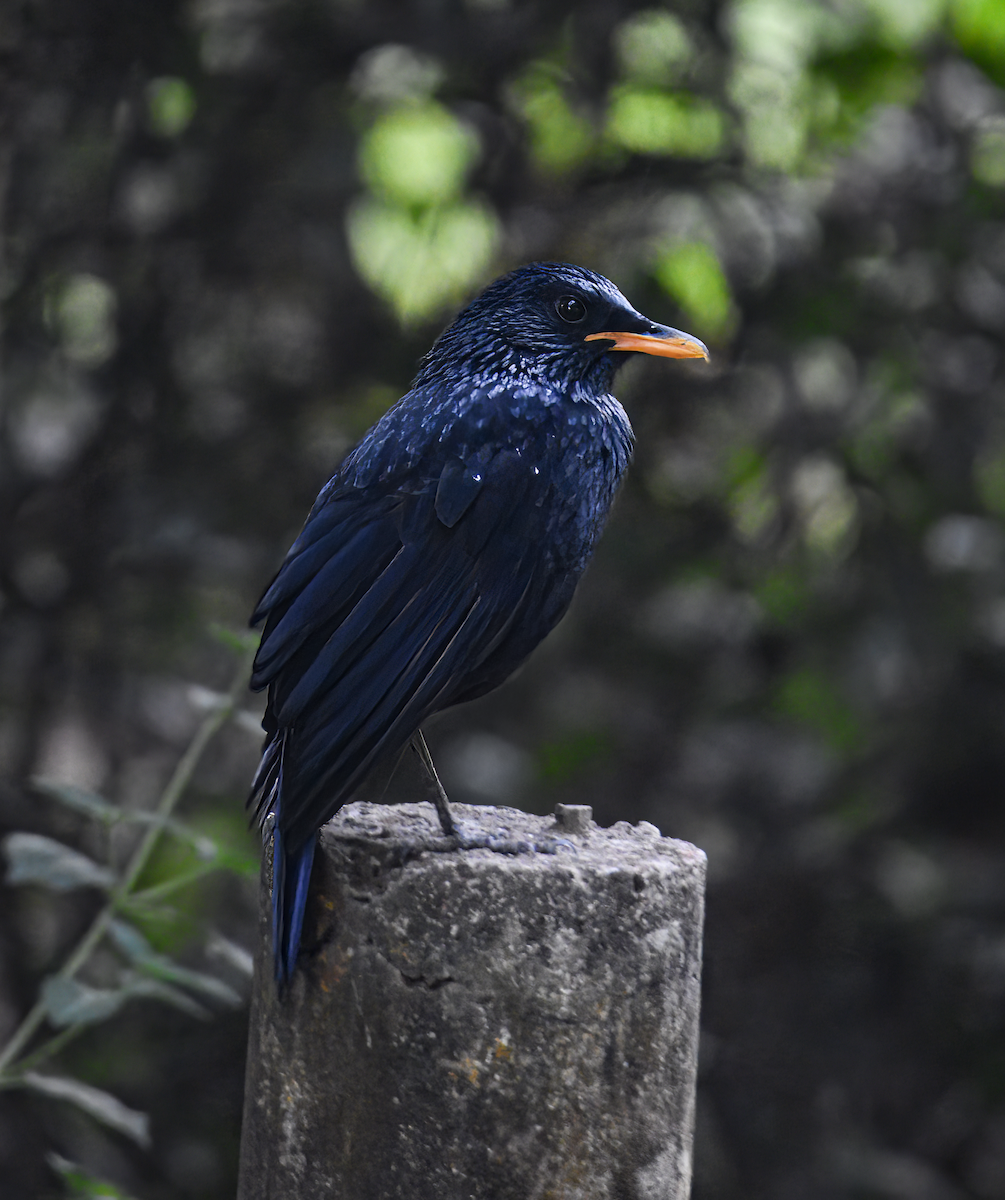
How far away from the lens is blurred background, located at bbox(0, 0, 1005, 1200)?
377 centimetres

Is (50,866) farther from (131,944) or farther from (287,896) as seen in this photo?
(287,896)

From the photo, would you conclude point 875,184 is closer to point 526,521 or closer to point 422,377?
point 422,377

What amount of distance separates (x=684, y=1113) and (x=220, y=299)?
2.84m

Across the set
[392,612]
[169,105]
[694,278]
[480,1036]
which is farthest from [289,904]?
[169,105]

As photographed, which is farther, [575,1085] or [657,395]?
[657,395]

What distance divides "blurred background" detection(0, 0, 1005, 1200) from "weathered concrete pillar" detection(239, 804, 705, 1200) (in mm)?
1872

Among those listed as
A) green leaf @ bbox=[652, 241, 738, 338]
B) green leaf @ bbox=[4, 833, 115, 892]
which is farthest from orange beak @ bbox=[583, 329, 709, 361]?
green leaf @ bbox=[652, 241, 738, 338]

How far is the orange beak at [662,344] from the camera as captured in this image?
2176 mm

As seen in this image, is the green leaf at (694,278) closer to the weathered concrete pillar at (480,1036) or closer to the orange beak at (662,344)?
the orange beak at (662,344)

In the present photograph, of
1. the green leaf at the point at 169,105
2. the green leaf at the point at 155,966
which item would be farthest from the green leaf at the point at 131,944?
the green leaf at the point at 169,105

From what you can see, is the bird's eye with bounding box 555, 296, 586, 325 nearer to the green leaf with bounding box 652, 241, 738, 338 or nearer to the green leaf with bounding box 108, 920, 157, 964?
the green leaf with bounding box 108, 920, 157, 964

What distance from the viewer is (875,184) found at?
13.3 feet

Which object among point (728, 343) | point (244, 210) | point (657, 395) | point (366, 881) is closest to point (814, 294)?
point (728, 343)

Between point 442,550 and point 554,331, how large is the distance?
50cm
